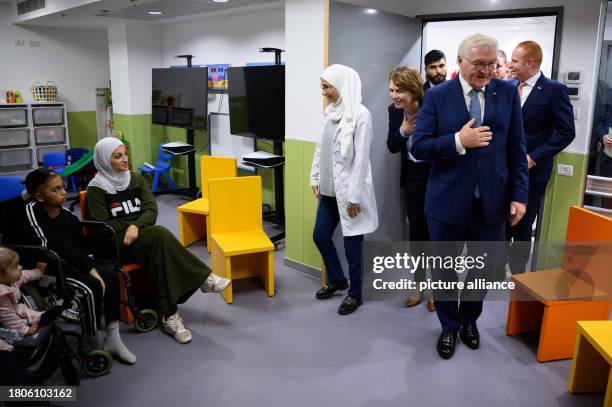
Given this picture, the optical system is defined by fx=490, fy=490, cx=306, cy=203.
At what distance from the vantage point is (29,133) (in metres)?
7.48

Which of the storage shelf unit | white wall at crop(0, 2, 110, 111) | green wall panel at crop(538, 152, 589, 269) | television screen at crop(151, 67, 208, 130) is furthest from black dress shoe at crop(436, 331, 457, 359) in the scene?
white wall at crop(0, 2, 110, 111)

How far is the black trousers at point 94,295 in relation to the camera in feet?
7.92

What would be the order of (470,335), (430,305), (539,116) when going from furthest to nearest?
(430,305) → (539,116) → (470,335)

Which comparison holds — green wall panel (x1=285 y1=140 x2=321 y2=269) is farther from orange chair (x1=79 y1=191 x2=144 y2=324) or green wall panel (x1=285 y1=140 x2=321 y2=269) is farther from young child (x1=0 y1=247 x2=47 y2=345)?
young child (x1=0 y1=247 x2=47 y2=345)

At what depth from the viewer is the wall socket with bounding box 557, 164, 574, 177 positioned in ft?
10.9

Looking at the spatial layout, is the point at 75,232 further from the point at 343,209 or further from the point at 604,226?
the point at 604,226

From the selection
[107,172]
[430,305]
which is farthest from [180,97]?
[430,305]

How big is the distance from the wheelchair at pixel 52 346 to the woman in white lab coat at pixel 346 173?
4.92ft

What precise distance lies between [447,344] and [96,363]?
6.04ft

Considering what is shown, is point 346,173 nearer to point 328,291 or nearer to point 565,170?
point 328,291

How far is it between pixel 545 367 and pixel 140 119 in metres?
6.18

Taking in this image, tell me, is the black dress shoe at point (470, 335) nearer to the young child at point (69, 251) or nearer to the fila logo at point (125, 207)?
the young child at point (69, 251)

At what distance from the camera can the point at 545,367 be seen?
2.59 m

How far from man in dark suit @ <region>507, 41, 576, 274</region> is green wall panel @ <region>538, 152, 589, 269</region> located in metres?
0.21
